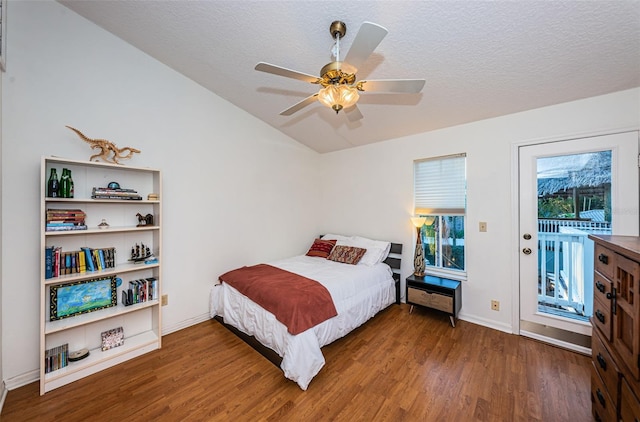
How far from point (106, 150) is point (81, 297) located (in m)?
1.32

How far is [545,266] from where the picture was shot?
8.31 feet

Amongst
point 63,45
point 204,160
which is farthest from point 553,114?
point 63,45

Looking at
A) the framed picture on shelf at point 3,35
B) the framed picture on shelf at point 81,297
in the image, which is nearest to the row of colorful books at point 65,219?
the framed picture on shelf at point 81,297

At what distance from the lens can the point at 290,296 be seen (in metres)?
2.19

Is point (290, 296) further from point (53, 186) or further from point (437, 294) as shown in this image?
point (53, 186)

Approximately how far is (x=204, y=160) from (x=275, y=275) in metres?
1.65

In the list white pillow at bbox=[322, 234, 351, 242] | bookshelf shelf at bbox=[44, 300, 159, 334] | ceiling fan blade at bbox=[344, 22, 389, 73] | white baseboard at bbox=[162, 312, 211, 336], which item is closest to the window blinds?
white pillow at bbox=[322, 234, 351, 242]

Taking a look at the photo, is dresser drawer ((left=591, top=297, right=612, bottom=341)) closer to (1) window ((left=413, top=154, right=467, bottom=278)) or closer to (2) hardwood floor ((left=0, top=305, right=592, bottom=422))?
(2) hardwood floor ((left=0, top=305, right=592, bottom=422))

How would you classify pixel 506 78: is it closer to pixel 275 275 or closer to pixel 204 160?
pixel 275 275

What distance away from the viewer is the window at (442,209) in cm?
311

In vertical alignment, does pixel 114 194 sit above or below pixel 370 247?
above

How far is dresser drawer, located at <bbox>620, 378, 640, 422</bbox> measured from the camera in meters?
1.05

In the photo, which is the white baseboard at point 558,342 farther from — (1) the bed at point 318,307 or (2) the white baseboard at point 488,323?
(1) the bed at point 318,307

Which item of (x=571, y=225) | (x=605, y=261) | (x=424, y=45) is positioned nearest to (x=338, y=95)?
(x=424, y=45)
